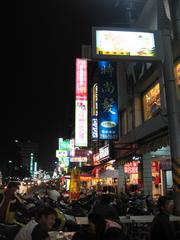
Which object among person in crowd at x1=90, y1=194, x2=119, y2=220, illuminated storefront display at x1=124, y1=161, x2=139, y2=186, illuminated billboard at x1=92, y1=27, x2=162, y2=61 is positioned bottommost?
person in crowd at x1=90, y1=194, x2=119, y2=220

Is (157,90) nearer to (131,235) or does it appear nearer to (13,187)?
(131,235)

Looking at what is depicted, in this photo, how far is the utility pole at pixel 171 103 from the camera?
10367 mm

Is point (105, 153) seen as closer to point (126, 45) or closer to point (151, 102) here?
point (151, 102)

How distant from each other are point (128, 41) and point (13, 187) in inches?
249

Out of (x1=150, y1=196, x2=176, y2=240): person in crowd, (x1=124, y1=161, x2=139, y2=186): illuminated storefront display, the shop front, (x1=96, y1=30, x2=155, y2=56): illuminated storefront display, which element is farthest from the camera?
(x1=124, y1=161, x2=139, y2=186): illuminated storefront display

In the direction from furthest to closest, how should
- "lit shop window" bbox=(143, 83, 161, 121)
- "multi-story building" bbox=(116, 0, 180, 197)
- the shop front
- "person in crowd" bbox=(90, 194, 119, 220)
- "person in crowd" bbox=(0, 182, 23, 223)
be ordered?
1. the shop front
2. "lit shop window" bbox=(143, 83, 161, 121)
3. "multi-story building" bbox=(116, 0, 180, 197)
4. "person in crowd" bbox=(0, 182, 23, 223)
5. "person in crowd" bbox=(90, 194, 119, 220)

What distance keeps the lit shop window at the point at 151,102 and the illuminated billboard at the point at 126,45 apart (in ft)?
20.2

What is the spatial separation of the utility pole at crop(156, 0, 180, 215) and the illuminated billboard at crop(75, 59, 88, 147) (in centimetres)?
1828

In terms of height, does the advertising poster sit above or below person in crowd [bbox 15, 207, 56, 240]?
above

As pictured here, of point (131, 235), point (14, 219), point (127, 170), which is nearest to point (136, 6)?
point (127, 170)

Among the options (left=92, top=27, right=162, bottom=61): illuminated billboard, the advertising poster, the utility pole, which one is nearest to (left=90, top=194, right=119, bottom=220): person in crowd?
the utility pole

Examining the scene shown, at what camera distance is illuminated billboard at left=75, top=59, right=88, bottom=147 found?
97.3 ft

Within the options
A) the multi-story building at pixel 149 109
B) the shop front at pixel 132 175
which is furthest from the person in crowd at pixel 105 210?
the shop front at pixel 132 175

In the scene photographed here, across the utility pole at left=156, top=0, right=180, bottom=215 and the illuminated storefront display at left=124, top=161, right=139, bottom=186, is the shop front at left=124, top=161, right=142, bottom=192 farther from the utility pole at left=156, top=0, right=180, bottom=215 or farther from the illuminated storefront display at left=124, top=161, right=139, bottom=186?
the utility pole at left=156, top=0, right=180, bottom=215
